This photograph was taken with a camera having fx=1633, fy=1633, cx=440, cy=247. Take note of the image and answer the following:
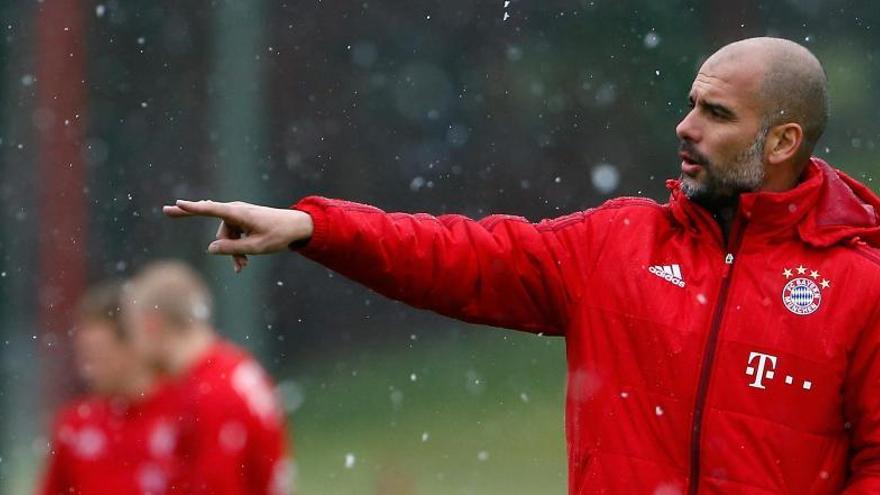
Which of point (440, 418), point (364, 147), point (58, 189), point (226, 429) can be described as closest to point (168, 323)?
point (226, 429)

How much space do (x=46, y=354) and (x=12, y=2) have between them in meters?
2.38

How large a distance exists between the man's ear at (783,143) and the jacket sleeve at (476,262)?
1.35 feet

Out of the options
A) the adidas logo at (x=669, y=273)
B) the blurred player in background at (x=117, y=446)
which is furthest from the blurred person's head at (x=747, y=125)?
the blurred player in background at (x=117, y=446)

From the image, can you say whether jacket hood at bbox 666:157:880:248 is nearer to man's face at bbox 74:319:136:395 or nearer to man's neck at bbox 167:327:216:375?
man's neck at bbox 167:327:216:375

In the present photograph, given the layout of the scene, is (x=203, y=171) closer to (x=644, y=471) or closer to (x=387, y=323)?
(x=387, y=323)

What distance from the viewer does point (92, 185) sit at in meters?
10.2

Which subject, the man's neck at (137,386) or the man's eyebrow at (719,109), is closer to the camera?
the man's eyebrow at (719,109)

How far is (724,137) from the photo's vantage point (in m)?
3.79

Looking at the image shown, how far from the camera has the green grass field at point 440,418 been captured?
34.0 feet

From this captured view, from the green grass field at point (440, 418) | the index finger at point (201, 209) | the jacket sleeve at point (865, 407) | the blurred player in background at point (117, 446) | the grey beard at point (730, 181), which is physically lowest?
the green grass field at point (440, 418)

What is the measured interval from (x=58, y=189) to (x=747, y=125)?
668 centimetres

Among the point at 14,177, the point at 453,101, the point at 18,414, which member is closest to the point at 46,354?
the point at 18,414

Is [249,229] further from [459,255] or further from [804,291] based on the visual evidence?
[804,291]

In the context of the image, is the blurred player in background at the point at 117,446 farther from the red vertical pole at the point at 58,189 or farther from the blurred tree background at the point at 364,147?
the blurred tree background at the point at 364,147
